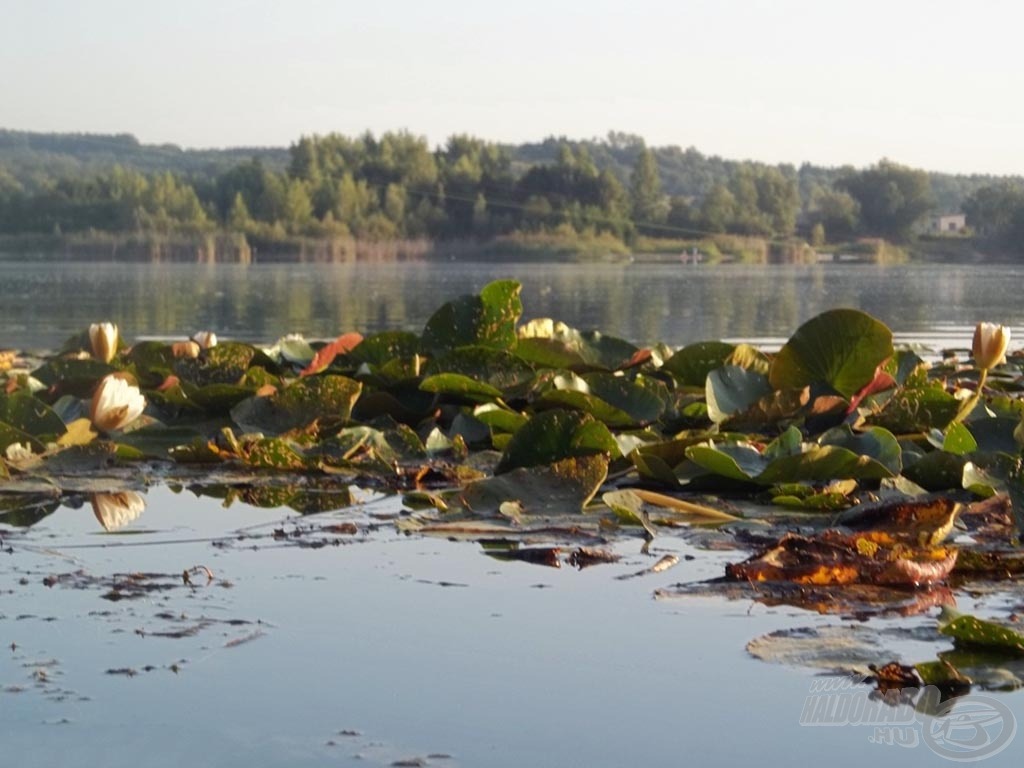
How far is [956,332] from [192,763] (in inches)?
395

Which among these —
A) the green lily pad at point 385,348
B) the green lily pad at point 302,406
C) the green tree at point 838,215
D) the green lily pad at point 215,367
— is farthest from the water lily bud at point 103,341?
the green tree at point 838,215

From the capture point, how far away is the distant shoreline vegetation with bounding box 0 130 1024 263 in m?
57.6

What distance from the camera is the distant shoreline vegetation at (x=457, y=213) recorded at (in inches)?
2269

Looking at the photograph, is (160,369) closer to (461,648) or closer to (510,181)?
(461,648)

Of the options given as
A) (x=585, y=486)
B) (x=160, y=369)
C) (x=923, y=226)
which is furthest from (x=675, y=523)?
(x=923, y=226)

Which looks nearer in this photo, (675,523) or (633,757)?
(633,757)

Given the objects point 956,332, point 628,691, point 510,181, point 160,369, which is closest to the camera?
point 628,691

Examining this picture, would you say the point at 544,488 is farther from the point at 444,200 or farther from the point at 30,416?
the point at 444,200

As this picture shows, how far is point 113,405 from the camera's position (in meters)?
3.32

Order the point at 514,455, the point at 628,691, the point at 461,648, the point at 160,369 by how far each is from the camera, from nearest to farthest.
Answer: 1. the point at 628,691
2. the point at 461,648
3. the point at 514,455
4. the point at 160,369

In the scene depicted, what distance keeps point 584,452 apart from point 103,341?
207 centimetres

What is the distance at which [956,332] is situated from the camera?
34.8 ft

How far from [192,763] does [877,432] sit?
1847 mm

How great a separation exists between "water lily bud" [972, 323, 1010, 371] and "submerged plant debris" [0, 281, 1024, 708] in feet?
0.04
